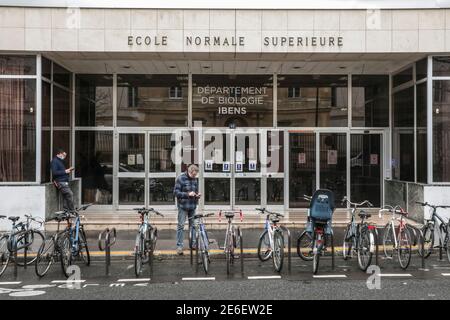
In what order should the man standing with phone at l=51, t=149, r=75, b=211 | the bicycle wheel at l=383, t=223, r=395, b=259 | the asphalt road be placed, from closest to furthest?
1. the asphalt road
2. the bicycle wheel at l=383, t=223, r=395, b=259
3. the man standing with phone at l=51, t=149, r=75, b=211

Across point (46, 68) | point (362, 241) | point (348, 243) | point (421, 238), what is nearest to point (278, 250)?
point (362, 241)

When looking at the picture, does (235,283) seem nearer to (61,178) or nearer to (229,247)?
(229,247)

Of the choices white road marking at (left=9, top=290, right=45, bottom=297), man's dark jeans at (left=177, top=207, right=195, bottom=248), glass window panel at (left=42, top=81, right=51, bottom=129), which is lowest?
white road marking at (left=9, top=290, right=45, bottom=297)

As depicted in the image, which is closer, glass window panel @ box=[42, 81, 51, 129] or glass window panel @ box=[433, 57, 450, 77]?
glass window panel @ box=[433, 57, 450, 77]

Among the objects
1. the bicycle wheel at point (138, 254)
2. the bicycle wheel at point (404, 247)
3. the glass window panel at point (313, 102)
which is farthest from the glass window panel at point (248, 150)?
the bicycle wheel at point (138, 254)

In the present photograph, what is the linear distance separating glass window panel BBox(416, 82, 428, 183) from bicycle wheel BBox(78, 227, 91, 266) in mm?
8695

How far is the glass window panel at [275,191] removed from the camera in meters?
15.6

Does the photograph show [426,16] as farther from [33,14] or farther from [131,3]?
[33,14]

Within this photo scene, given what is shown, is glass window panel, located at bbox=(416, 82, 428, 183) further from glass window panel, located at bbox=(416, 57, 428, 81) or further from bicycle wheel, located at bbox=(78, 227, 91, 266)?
bicycle wheel, located at bbox=(78, 227, 91, 266)

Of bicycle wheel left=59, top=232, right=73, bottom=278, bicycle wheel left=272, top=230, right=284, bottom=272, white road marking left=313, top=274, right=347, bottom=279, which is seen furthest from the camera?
bicycle wheel left=272, top=230, right=284, bottom=272

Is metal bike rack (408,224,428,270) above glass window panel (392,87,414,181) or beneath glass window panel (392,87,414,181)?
beneath

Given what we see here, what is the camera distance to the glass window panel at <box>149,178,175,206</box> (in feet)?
51.2

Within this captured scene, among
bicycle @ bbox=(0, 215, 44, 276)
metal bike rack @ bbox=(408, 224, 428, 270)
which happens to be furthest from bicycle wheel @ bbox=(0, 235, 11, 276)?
metal bike rack @ bbox=(408, 224, 428, 270)

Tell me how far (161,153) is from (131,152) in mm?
932
